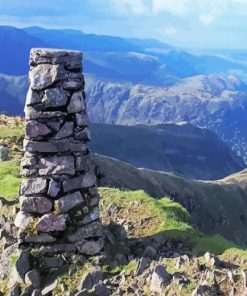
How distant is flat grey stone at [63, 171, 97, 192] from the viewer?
17.0 metres

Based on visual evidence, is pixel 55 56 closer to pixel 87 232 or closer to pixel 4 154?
pixel 87 232

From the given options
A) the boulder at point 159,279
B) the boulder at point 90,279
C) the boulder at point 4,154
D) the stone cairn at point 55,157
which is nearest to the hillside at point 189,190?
the boulder at point 4,154

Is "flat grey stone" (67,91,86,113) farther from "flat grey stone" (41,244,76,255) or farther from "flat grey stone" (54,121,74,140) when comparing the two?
"flat grey stone" (41,244,76,255)

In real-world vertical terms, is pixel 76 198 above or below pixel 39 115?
below

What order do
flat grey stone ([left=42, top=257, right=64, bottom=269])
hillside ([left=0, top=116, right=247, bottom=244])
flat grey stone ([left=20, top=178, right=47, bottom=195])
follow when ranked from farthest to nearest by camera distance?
hillside ([left=0, top=116, right=247, bottom=244])
flat grey stone ([left=20, top=178, right=47, bottom=195])
flat grey stone ([left=42, top=257, right=64, bottom=269])

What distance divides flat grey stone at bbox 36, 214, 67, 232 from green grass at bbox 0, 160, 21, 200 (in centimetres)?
867

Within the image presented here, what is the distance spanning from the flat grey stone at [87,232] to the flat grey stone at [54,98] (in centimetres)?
398

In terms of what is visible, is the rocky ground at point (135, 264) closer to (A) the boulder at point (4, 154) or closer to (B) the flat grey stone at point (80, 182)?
(B) the flat grey stone at point (80, 182)

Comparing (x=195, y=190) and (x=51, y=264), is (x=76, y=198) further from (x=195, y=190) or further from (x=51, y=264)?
(x=195, y=190)

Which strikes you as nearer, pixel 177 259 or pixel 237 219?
pixel 177 259

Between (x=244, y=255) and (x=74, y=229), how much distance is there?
5581 mm

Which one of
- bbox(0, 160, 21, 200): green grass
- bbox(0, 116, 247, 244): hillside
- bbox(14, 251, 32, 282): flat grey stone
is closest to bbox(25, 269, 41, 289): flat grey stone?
bbox(14, 251, 32, 282): flat grey stone

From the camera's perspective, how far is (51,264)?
16.7m

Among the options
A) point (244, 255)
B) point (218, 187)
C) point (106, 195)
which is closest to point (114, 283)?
point (244, 255)
